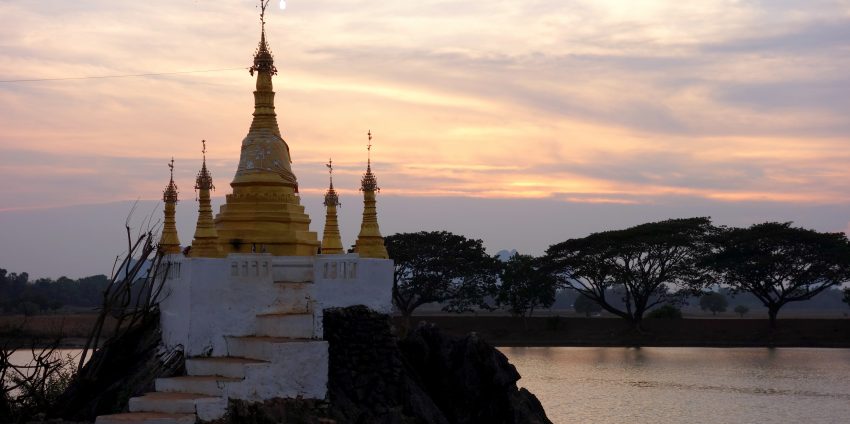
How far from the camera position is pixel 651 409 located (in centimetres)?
4553

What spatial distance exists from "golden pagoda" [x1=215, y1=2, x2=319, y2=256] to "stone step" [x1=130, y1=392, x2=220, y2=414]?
7.16 m

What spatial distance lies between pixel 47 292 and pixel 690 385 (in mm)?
95554

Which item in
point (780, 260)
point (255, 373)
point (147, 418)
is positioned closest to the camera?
point (147, 418)

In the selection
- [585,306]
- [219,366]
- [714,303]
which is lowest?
[219,366]

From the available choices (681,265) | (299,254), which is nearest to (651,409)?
(299,254)

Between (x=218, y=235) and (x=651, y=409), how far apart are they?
1964 centimetres

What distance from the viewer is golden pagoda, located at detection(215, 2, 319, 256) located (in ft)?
111

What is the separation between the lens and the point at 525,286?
80688mm

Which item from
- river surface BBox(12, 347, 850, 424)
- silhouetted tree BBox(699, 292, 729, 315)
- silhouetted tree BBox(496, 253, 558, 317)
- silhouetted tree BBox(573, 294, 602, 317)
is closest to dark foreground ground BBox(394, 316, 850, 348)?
silhouetted tree BBox(496, 253, 558, 317)

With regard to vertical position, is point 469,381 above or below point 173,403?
above

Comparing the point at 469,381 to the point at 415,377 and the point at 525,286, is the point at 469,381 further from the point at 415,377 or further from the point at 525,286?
the point at 525,286

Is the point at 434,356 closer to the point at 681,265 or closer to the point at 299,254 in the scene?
the point at 299,254

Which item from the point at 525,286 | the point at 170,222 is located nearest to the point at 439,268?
the point at 525,286

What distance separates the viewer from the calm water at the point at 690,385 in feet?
146
